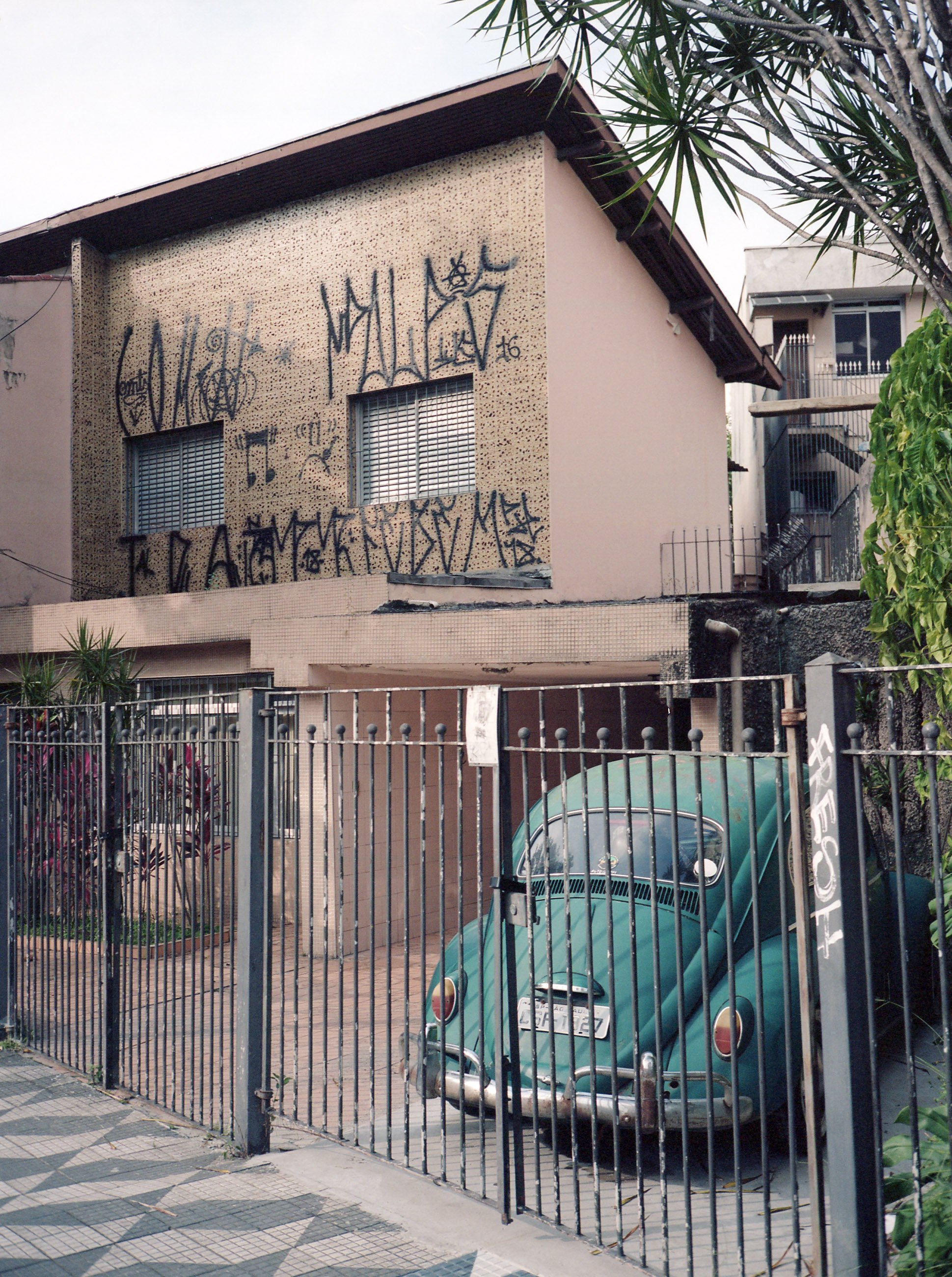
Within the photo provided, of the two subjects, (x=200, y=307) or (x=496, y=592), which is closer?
(x=496, y=592)

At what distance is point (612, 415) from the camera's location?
46.3ft

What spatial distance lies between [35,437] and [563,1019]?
1314 cm

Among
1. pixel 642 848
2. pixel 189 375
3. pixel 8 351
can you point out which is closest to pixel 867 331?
pixel 189 375

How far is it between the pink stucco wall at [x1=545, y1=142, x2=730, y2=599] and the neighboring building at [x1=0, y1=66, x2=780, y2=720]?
1.8 inches

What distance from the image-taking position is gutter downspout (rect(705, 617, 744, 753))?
909cm

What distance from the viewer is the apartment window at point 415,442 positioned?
44.2ft

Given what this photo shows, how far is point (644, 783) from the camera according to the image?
635cm

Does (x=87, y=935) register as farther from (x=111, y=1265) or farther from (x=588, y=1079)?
(x=588, y=1079)

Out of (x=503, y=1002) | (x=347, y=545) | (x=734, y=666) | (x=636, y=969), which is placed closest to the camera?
(x=636, y=969)

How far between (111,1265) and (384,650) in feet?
20.6

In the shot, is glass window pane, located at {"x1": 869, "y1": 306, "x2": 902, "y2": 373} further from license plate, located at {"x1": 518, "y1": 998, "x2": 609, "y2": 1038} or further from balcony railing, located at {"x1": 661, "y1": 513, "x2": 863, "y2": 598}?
license plate, located at {"x1": 518, "y1": 998, "x2": 609, "y2": 1038}

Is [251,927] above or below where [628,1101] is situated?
above

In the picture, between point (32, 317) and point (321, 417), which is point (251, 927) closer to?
point (321, 417)

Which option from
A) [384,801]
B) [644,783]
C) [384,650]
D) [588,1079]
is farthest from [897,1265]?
[384,801]
